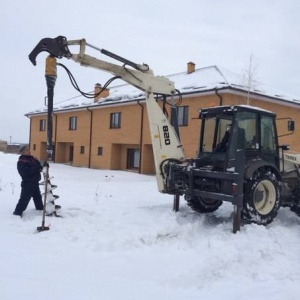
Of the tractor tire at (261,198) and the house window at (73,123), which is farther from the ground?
the house window at (73,123)

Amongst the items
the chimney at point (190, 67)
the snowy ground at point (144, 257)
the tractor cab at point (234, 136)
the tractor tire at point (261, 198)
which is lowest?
the snowy ground at point (144, 257)

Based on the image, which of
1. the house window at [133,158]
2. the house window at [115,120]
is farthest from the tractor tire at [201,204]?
the house window at [115,120]

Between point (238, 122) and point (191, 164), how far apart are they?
58.4 inches

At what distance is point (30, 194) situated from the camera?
8539mm

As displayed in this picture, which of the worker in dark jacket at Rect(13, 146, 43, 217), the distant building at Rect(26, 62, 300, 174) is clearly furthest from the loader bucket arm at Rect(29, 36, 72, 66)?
the distant building at Rect(26, 62, 300, 174)

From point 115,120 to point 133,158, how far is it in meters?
2.87

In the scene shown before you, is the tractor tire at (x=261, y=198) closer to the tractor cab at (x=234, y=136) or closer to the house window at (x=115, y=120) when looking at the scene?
the tractor cab at (x=234, y=136)

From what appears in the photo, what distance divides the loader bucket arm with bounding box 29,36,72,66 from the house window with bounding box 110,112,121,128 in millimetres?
18611

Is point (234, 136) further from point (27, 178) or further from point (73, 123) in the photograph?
point (73, 123)

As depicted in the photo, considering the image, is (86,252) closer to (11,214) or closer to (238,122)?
(11,214)

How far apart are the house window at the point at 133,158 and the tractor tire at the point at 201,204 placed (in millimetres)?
16825

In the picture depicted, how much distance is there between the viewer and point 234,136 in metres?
8.29

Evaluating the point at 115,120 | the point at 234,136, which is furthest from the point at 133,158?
the point at 234,136

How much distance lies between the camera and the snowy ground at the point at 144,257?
4.89 metres
